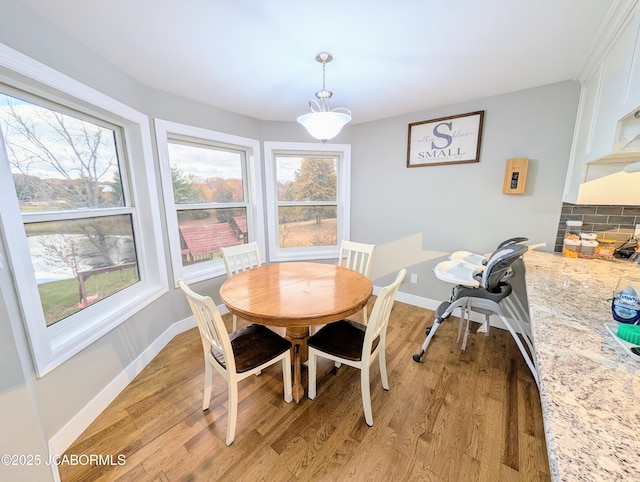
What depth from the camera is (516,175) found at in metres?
2.33

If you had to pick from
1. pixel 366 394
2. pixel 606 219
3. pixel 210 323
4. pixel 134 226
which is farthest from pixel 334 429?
pixel 606 219

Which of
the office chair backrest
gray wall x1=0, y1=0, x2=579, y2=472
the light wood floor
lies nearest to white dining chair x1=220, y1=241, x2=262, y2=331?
gray wall x1=0, y1=0, x2=579, y2=472

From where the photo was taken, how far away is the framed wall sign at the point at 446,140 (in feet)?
8.35

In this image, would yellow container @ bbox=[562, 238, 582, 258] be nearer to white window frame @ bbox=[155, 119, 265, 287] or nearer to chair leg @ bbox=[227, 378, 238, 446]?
chair leg @ bbox=[227, 378, 238, 446]

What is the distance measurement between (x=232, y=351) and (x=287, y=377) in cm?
47

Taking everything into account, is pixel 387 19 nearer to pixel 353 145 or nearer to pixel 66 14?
pixel 66 14

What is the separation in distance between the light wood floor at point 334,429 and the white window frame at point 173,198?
90 centimetres

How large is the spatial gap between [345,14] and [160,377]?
8.91 feet

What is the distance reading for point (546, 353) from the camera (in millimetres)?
889

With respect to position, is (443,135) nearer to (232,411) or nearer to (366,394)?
(366,394)

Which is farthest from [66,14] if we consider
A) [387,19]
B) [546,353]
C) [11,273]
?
[546,353]

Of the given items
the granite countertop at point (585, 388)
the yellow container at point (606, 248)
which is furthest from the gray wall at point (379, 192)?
the granite countertop at point (585, 388)

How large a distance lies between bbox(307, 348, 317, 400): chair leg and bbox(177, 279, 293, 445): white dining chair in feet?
0.46

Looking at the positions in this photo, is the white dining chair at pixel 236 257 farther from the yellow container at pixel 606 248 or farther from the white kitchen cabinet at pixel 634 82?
the yellow container at pixel 606 248
